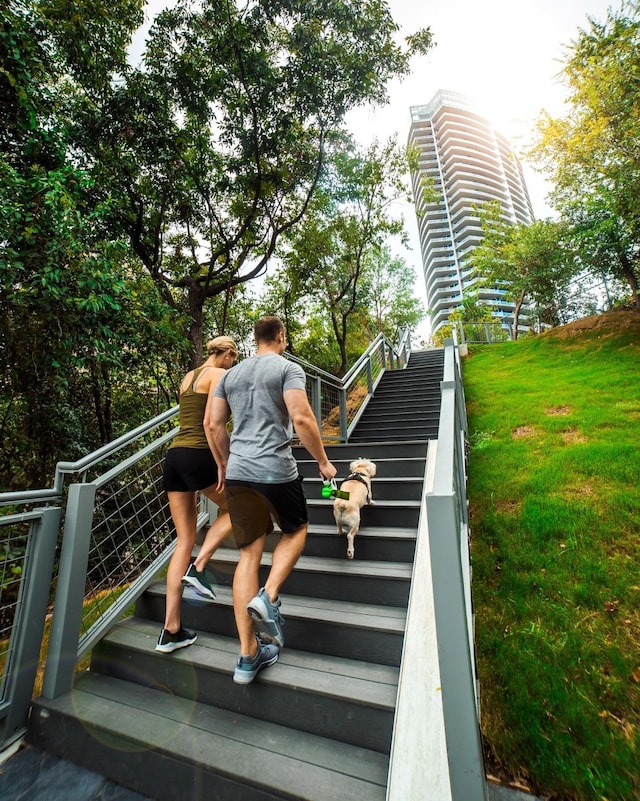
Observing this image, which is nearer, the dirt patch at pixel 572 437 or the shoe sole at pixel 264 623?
the shoe sole at pixel 264 623

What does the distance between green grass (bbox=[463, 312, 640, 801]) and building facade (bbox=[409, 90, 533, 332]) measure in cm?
7451

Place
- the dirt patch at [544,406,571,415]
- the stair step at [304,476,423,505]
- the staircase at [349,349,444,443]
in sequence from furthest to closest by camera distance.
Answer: the staircase at [349,349,444,443] → the dirt patch at [544,406,571,415] → the stair step at [304,476,423,505]

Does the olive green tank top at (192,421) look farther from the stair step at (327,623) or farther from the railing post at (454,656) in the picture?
the railing post at (454,656)

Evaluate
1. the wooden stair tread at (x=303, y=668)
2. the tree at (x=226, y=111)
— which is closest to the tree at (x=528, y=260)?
the tree at (x=226, y=111)

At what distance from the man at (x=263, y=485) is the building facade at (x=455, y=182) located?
77868 mm

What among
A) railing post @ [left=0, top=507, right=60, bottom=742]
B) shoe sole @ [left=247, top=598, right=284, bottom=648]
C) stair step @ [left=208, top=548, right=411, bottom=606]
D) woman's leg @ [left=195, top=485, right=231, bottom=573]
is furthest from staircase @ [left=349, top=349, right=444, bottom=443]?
railing post @ [left=0, top=507, right=60, bottom=742]

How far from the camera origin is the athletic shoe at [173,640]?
2.10m

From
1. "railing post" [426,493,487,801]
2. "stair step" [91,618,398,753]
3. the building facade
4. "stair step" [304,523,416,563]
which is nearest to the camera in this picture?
"railing post" [426,493,487,801]

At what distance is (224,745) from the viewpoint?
1.62 m

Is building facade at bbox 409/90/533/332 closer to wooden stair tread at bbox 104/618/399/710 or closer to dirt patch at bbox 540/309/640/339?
dirt patch at bbox 540/309/640/339

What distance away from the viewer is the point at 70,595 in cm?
215

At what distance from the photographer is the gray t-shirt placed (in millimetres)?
1893

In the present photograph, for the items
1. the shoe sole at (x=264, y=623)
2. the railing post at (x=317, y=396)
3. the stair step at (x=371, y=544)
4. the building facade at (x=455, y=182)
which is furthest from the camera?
the building facade at (x=455, y=182)

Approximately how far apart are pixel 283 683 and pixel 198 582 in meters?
0.80
